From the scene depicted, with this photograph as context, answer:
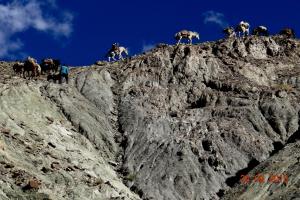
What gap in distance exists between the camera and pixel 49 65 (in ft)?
183

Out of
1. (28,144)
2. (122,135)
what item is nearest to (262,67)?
(122,135)

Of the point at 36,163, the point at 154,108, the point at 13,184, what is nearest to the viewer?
the point at 13,184

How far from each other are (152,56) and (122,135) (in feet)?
39.8

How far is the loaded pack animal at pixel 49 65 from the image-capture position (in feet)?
183

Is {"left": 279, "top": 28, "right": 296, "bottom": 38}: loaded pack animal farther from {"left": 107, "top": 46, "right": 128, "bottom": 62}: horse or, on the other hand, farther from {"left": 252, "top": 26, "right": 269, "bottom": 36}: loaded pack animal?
{"left": 107, "top": 46, "right": 128, "bottom": 62}: horse

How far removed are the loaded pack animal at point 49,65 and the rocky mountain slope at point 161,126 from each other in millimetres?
1846

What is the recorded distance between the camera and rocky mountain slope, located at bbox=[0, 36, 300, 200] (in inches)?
1558

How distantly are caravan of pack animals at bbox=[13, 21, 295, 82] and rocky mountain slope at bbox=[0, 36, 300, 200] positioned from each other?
4.54 ft

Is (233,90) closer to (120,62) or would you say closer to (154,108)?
(154,108)

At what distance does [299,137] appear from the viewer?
151ft

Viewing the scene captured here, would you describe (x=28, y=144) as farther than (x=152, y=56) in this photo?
No
